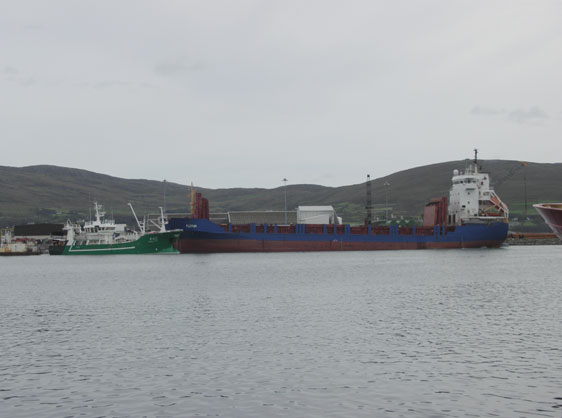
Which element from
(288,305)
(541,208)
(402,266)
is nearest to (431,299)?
(288,305)

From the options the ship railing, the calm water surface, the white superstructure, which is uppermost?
the white superstructure

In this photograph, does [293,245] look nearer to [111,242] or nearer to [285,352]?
[111,242]

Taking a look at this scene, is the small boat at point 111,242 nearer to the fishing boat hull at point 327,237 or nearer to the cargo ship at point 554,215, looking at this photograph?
the fishing boat hull at point 327,237

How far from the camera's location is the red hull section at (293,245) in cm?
9581

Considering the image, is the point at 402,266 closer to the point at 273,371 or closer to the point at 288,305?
the point at 288,305

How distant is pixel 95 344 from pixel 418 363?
42.7 feet

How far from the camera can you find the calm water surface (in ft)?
56.3

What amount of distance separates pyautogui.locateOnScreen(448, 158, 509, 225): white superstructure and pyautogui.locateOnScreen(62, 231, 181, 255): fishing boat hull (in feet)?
160

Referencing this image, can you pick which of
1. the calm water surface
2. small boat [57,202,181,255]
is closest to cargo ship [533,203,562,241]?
the calm water surface

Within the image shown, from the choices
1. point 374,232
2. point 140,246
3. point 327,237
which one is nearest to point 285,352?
point 327,237

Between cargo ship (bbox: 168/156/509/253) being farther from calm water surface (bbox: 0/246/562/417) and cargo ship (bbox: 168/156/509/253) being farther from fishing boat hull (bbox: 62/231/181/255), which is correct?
calm water surface (bbox: 0/246/562/417)

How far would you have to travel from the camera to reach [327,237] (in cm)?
10056

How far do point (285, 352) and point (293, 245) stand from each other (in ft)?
247

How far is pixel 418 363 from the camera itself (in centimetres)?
2159
